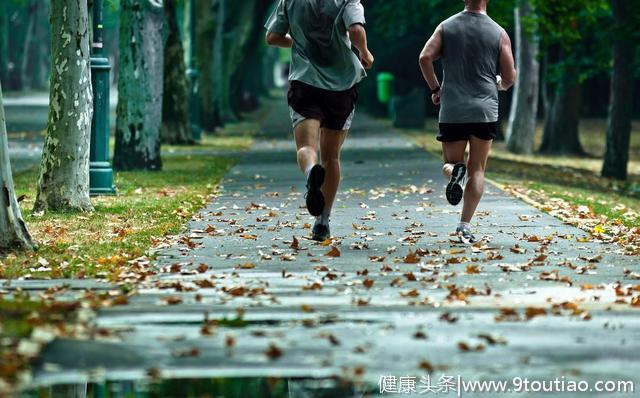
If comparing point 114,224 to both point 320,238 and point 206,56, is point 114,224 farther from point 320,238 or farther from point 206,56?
point 206,56

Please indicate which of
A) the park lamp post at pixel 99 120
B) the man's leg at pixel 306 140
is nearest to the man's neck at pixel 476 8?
the man's leg at pixel 306 140

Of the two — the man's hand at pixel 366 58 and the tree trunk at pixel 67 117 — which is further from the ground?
the man's hand at pixel 366 58

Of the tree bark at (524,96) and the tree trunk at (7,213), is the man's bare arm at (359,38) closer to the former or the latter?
the tree trunk at (7,213)

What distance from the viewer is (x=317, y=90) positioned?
1101cm

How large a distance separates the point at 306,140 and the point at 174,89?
17.7 m

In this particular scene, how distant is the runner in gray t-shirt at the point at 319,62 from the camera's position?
1093cm

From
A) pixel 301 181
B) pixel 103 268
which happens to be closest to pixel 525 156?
pixel 301 181

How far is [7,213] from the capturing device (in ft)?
34.6

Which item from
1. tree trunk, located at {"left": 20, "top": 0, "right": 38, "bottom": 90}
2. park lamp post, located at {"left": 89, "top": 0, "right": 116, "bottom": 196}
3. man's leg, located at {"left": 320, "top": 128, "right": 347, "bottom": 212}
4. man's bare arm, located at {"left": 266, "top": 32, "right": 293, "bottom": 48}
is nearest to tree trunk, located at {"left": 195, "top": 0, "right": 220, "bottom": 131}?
park lamp post, located at {"left": 89, "top": 0, "right": 116, "bottom": 196}

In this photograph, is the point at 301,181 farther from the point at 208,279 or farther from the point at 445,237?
the point at 208,279

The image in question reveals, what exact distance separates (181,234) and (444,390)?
20.0 ft

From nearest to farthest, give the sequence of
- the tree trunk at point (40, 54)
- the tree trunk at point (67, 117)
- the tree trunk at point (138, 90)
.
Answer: the tree trunk at point (67, 117), the tree trunk at point (138, 90), the tree trunk at point (40, 54)

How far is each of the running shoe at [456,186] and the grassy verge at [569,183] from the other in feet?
5.94

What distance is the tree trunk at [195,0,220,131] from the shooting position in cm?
3609
